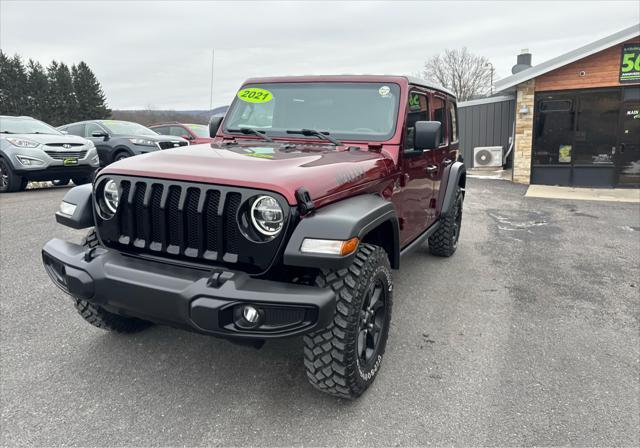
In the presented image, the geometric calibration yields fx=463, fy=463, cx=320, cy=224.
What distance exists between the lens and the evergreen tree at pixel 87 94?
181ft

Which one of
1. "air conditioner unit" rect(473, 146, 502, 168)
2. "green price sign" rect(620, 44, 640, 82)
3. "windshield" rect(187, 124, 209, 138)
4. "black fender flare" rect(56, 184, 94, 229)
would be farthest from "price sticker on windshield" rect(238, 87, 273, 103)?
"air conditioner unit" rect(473, 146, 502, 168)

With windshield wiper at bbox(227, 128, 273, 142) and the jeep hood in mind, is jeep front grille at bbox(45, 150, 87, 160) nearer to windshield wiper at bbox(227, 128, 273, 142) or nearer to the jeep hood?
windshield wiper at bbox(227, 128, 273, 142)

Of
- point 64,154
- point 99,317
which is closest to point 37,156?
point 64,154

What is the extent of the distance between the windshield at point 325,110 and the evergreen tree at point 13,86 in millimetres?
57533

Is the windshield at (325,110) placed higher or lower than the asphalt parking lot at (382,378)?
higher

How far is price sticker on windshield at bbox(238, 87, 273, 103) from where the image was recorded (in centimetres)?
383

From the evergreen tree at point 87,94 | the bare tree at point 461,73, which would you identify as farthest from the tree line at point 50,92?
the bare tree at point 461,73

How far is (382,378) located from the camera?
9.32 ft

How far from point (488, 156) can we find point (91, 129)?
39.7 feet

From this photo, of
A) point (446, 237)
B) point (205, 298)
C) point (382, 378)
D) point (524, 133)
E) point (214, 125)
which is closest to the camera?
point (205, 298)

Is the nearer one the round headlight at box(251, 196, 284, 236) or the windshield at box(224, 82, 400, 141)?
the round headlight at box(251, 196, 284, 236)

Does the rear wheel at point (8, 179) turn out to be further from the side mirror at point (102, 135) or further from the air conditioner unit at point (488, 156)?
the air conditioner unit at point (488, 156)

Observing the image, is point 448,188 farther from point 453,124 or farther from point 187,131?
point 187,131

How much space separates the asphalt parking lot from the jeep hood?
1189 mm
